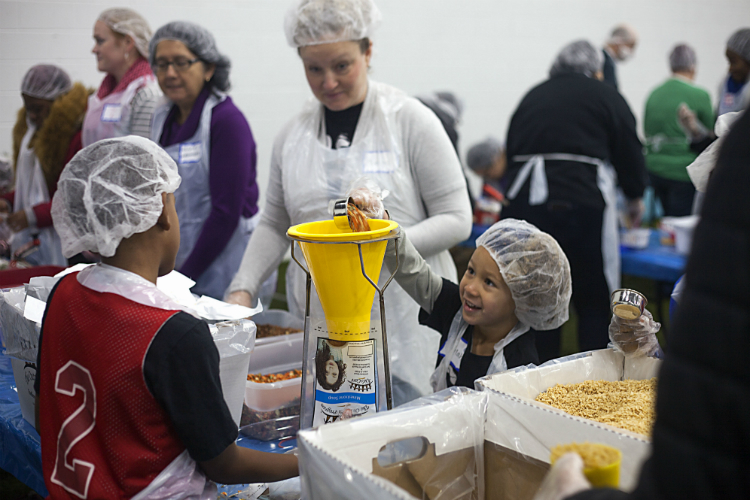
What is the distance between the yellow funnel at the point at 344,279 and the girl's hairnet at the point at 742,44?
3492 mm

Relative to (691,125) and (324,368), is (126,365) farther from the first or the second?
(691,125)

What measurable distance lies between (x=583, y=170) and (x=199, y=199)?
1856mm

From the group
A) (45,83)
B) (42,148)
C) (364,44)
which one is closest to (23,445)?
(364,44)

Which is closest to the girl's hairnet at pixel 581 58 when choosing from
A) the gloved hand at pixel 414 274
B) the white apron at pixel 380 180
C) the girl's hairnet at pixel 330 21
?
the white apron at pixel 380 180

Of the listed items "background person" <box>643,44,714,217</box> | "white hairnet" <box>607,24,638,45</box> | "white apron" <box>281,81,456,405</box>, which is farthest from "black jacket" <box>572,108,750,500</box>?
"white hairnet" <box>607,24,638,45</box>

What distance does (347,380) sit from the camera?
1.19 metres

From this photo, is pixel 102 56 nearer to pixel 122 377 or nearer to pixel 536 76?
pixel 122 377

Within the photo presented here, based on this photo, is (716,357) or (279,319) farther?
(279,319)

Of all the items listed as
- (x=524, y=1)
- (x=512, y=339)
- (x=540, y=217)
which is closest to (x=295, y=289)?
(x=512, y=339)

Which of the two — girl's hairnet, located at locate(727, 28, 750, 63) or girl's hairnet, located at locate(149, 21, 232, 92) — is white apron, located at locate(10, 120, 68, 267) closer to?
girl's hairnet, located at locate(149, 21, 232, 92)

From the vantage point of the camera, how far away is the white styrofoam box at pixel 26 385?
1.51 meters

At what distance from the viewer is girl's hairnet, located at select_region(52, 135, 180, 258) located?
107 cm

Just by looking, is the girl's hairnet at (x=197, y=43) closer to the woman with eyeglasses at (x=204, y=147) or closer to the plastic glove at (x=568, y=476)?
the woman with eyeglasses at (x=204, y=147)

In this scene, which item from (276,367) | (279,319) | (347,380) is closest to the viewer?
(347,380)
